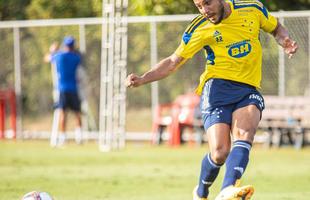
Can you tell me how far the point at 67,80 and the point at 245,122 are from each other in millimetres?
14032

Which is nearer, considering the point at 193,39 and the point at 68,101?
the point at 193,39

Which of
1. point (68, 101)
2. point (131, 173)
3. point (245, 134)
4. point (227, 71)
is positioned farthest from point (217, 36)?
point (68, 101)

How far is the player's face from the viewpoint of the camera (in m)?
9.18

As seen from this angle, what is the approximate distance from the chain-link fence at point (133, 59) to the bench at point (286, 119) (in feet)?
2.54

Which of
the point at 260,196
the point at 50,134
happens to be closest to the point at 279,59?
the point at 50,134

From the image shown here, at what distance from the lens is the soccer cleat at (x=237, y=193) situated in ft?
28.1

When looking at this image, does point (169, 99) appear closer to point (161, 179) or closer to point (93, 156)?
point (93, 156)

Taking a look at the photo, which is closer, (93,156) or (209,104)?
(209,104)

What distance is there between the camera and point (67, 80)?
2306 centimetres

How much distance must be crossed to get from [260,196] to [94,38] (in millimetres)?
13984

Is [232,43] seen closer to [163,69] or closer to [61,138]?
[163,69]

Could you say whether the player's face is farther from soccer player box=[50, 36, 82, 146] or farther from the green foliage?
the green foliage

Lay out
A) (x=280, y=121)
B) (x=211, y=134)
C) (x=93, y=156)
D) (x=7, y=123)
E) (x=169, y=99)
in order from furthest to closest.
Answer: (x=7, y=123), (x=169, y=99), (x=280, y=121), (x=93, y=156), (x=211, y=134)

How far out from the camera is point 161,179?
14.8 meters
